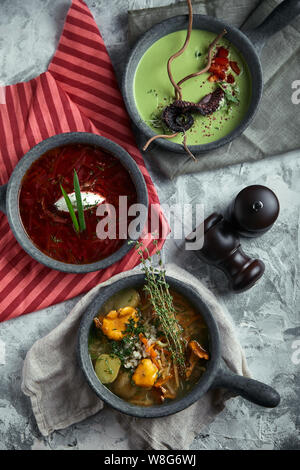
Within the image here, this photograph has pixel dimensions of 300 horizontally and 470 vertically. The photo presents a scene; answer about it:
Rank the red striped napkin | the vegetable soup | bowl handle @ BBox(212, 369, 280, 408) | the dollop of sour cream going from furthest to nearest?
the red striped napkin → the dollop of sour cream → the vegetable soup → bowl handle @ BBox(212, 369, 280, 408)

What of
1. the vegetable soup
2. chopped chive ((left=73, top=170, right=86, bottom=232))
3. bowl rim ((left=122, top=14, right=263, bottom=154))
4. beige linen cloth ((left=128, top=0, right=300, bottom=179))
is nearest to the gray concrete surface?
beige linen cloth ((left=128, top=0, right=300, bottom=179))

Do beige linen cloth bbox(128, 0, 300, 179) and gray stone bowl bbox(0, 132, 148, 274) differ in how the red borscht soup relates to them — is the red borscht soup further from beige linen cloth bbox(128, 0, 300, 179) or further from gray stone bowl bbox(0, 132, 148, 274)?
beige linen cloth bbox(128, 0, 300, 179)

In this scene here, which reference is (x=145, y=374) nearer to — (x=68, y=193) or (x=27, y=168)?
(x=68, y=193)

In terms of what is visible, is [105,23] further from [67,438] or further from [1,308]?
[67,438]

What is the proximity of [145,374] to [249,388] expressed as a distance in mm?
371

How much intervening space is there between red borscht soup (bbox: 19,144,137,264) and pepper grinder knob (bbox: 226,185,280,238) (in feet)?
1.37

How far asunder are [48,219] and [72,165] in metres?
0.24

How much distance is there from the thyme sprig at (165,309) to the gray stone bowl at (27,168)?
0.17 m

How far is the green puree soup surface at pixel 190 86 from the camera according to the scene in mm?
2088

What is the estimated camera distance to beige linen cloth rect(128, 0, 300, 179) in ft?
7.03

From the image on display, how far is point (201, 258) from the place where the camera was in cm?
206

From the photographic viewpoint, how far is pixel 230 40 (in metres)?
2.10

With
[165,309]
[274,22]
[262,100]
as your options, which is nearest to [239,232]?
[165,309]

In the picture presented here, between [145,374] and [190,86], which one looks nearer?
[145,374]
